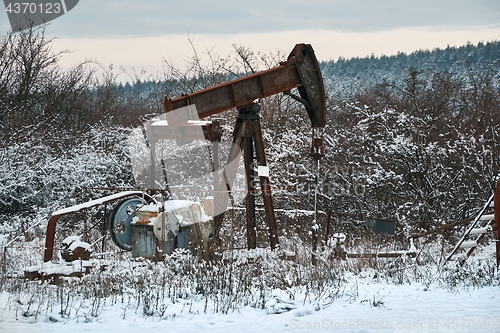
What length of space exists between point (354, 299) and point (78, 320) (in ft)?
11.5

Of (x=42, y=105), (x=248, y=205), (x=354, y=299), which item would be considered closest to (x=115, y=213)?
(x=248, y=205)

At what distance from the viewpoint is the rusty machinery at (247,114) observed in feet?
36.1

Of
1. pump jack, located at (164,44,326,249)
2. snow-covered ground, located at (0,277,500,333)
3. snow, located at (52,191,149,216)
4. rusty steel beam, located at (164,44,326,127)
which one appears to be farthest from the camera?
pump jack, located at (164,44,326,249)

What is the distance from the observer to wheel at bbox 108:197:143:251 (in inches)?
433

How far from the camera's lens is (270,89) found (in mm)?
11438

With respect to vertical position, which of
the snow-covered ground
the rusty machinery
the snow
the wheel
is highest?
the rusty machinery

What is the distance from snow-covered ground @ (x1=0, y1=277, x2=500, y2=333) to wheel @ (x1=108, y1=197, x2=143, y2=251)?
11.5 ft

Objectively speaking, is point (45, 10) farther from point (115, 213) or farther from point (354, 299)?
point (354, 299)

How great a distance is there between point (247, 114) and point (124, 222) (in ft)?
11.0

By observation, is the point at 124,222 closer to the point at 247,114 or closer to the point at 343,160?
the point at 247,114

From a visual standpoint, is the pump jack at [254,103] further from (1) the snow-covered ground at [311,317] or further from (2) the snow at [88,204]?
(1) the snow-covered ground at [311,317]

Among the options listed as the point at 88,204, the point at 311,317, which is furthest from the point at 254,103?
the point at 311,317

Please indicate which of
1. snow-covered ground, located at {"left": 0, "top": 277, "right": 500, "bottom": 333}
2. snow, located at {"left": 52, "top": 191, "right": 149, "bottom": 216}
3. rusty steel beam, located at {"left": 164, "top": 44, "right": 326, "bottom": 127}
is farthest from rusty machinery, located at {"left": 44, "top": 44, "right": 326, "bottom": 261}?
snow-covered ground, located at {"left": 0, "top": 277, "right": 500, "bottom": 333}

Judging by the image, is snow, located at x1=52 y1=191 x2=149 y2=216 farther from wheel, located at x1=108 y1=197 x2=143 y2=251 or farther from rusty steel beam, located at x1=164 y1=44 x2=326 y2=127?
rusty steel beam, located at x1=164 y1=44 x2=326 y2=127
